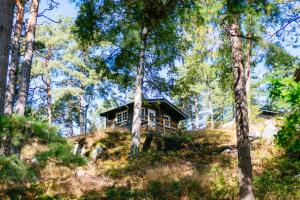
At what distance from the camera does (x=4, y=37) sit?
253 inches

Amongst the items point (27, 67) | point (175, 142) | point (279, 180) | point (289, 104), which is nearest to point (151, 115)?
point (175, 142)

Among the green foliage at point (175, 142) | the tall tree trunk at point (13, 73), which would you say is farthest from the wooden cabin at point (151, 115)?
the tall tree trunk at point (13, 73)

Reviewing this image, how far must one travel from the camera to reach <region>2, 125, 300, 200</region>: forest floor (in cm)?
1134

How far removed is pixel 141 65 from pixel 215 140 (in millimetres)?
7731

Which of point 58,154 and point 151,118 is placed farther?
point 151,118

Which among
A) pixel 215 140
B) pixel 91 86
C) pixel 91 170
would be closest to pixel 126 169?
pixel 91 170

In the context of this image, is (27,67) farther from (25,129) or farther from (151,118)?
(151,118)

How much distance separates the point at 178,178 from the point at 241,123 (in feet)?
13.4

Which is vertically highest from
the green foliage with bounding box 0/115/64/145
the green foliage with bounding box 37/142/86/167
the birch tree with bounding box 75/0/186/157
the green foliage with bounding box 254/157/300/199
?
the birch tree with bounding box 75/0/186/157

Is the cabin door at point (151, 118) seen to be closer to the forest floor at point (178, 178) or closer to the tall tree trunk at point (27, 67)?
the forest floor at point (178, 178)

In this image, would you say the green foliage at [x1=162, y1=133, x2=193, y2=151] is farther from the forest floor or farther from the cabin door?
the cabin door

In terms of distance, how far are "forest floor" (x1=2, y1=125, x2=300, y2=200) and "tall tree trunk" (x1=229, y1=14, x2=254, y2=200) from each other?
68.0 inches

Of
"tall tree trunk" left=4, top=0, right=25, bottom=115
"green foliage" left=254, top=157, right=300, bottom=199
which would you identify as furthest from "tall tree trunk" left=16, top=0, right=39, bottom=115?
"green foliage" left=254, top=157, right=300, bottom=199

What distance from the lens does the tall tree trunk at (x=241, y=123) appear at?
9305 millimetres
